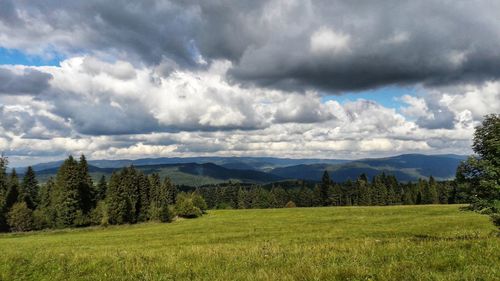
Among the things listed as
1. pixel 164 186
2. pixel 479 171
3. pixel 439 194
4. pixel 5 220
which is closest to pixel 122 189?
pixel 5 220

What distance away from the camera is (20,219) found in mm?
81500

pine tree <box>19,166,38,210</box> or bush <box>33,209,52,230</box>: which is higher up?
pine tree <box>19,166,38,210</box>

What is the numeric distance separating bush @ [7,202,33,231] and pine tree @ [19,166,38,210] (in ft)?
65.2

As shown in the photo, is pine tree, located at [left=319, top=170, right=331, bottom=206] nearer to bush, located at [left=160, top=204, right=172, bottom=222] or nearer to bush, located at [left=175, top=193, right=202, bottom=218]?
bush, located at [left=175, top=193, right=202, bottom=218]

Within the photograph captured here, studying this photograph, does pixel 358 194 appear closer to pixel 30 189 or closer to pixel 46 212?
pixel 46 212

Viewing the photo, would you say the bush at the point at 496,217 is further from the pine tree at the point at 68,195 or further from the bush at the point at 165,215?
the pine tree at the point at 68,195

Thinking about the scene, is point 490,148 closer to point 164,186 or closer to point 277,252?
point 277,252

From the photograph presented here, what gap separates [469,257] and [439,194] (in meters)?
167

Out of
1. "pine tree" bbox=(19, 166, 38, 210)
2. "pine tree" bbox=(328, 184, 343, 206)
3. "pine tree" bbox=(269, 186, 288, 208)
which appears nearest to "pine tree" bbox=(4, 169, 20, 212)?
"pine tree" bbox=(19, 166, 38, 210)

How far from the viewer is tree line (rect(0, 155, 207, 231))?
8231 centimetres

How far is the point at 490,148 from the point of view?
17.8 metres

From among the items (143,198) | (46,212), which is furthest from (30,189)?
(143,198)

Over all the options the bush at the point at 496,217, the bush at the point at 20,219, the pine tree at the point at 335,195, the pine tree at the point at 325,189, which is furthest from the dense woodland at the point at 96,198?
the bush at the point at 496,217

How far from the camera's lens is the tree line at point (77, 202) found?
82.3 m
